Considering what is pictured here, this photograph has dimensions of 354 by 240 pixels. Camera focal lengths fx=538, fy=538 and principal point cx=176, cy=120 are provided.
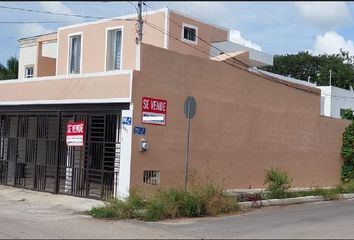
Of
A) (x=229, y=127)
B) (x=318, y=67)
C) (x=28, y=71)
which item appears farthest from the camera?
(x=318, y=67)

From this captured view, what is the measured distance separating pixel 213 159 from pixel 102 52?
9.14 metres

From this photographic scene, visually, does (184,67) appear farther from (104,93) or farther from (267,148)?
(267,148)

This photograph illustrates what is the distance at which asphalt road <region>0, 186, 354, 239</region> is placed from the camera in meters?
11.3

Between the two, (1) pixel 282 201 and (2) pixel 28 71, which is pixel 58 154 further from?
(2) pixel 28 71

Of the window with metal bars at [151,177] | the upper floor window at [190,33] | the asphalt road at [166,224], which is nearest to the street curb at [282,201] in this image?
the asphalt road at [166,224]

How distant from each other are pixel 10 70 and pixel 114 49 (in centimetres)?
2461

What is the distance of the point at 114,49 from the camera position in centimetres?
2580

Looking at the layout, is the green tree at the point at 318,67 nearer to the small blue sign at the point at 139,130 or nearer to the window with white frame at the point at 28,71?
the window with white frame at the point at 28,71

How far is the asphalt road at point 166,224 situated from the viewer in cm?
1130

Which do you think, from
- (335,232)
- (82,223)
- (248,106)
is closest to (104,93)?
(82,223)

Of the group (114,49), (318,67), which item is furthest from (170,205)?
(318,67)

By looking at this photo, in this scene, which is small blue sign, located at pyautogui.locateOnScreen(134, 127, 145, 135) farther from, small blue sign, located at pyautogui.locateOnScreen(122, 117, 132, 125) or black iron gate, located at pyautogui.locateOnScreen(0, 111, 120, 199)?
black iron gate, located at pyautogui.locateOnScreen(0, 111, 120, 199)

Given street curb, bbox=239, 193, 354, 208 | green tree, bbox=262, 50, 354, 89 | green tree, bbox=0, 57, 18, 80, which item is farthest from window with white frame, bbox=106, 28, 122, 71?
green tree, bbox=262, 50, 354, 89

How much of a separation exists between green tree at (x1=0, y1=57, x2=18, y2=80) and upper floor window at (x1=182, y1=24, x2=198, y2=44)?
898 inches
